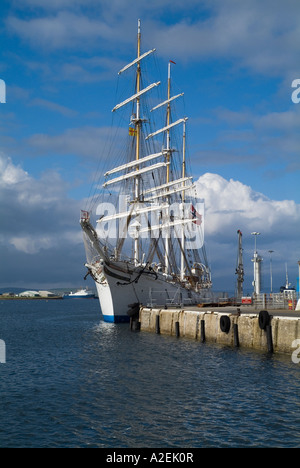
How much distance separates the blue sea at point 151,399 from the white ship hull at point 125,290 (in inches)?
729

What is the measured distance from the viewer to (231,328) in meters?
31.8

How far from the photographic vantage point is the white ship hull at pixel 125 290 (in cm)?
5031

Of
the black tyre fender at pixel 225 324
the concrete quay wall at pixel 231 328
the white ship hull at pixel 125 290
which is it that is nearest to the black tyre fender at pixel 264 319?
the concrete quay wall at pixel 231 328

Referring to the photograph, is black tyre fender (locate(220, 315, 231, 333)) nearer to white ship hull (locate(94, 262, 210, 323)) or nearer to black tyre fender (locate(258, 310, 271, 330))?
black tyre fender (locate(258, 310, 271, 330))

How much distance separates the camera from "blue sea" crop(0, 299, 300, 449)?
47.0 ft

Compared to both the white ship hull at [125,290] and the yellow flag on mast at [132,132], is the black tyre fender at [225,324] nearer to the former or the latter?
the white ship hull at [125,290]

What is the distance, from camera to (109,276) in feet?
164

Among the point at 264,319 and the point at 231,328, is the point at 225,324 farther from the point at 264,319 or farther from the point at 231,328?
the point at 264,319

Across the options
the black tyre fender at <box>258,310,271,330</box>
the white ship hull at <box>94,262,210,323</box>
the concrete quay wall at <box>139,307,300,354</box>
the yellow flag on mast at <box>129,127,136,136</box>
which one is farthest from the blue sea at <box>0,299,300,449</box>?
the yellow flag on mast at <box>129,127,136,136</box>

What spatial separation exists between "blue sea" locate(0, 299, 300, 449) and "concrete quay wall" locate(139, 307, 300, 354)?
3.89 feet

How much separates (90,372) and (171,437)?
11.1 m

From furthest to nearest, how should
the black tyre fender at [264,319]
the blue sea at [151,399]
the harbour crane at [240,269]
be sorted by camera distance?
the harbour crane at [240,269]
the black tyre fender at [264,319]
the blue sea at [151,399]

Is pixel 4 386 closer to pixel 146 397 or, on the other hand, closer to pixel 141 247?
pixel 146 397

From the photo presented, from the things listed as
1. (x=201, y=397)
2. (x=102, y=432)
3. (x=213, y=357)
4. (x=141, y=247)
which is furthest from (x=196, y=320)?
(x=141, y=247)
